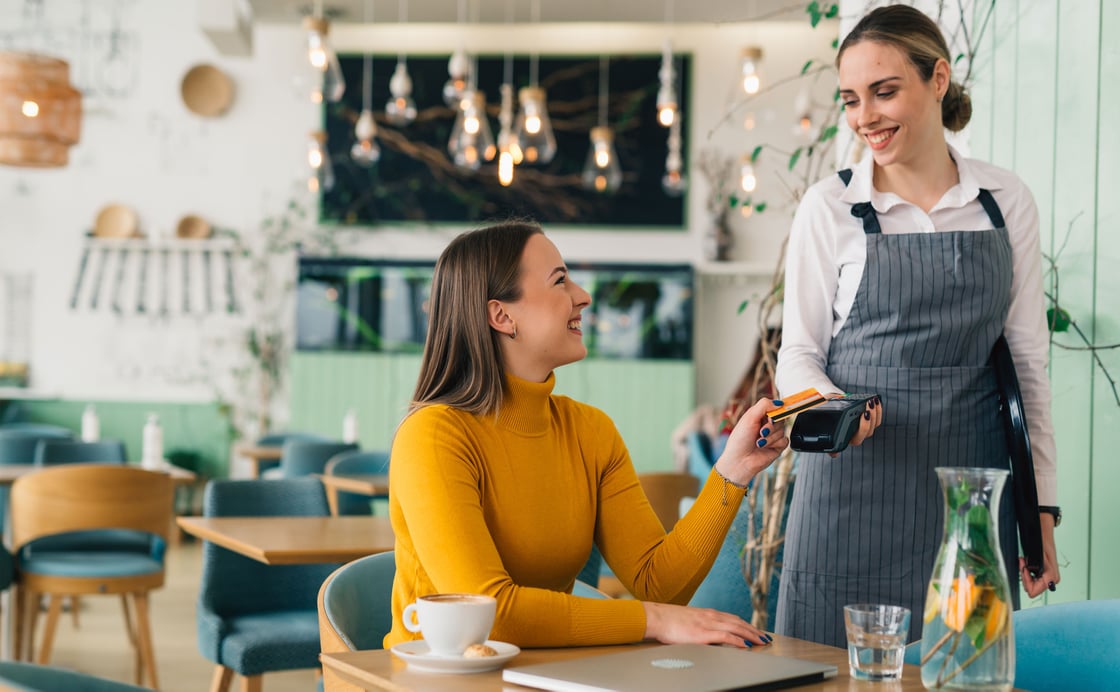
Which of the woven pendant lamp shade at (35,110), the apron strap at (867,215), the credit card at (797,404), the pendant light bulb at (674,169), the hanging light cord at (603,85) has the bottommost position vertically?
the credit card at (797,404)

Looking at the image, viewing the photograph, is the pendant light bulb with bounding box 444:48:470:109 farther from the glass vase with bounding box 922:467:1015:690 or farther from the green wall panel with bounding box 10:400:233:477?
the glass vase with bounding box 922:467:1015:690

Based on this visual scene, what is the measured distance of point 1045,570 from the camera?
1.84 metres

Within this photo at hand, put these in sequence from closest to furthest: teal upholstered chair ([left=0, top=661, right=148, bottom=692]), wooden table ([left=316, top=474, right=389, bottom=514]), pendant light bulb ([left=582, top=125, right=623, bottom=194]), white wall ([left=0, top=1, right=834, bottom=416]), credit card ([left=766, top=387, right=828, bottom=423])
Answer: teal upholstered chair ([left=0, top=661, right=148, bottom=692]), credit card ([left=766, top=387, right=828, bottom=423]), wooden table ([left=316, top=474, right=389, bottom=514]), pendant light bulb ([left=582, top=125, right=623, bottom=194]), white wall ([left=0, top=1, right=834, bottom=416])

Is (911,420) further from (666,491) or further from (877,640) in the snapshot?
(666,491)

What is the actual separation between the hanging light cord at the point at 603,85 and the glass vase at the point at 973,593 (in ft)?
26.5

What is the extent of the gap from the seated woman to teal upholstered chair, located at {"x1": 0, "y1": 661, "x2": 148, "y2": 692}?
1.49ft

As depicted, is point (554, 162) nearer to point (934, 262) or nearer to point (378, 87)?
point (378, 87)

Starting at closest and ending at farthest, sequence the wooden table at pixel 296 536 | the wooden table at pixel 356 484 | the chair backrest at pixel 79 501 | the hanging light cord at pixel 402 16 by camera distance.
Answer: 1. the wooden table at pixel 296 536
2. the chair backrest at pixel 79 501
3. the wooden table at pixel 356 484
4. the hanging light cord at pixel 402 16

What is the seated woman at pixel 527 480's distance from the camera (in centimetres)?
152

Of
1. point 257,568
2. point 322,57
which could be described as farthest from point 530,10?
point 257,568

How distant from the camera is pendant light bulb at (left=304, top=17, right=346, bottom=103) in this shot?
542 centimetres

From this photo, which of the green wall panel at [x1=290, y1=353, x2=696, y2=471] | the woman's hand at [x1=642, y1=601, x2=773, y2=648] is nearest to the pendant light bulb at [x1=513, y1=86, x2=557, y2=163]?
the green wall panel at [x1=290, y1=353, x2=696, y2=471]

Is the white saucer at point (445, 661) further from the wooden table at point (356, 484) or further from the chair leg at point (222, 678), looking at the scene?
the wooden table at point (356, 484)

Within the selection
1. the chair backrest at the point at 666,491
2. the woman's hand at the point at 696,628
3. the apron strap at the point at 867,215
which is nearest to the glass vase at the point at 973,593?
the woman's hand at the point at 696,628
